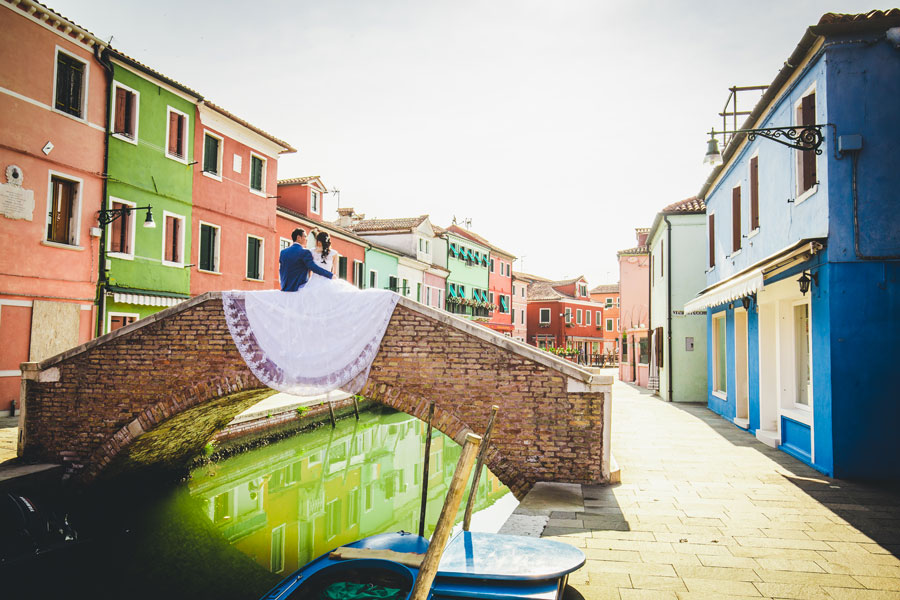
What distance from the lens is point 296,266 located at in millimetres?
7789

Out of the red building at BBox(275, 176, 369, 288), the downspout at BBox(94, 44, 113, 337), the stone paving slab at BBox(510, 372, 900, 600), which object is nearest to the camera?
the stone paving slab at BBox(510, 372, 900, 600)

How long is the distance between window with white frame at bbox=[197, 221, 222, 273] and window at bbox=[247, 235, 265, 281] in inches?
54.9

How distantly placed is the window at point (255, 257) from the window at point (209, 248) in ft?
4.61

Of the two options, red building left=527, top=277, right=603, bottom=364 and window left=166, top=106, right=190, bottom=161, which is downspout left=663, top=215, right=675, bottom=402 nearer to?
window left=166, top=106, right=190, bottom=161

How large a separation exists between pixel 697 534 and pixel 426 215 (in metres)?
27.4

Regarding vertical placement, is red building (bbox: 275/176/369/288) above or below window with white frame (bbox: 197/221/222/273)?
above

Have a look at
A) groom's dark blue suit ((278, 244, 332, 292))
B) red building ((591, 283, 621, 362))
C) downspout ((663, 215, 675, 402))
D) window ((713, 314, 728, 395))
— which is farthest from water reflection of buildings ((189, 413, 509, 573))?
red building ((591, 283, 621, 362))

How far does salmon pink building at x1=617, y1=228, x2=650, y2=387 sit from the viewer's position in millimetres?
24016

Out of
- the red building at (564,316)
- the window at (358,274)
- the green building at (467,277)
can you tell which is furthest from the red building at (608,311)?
the window at (358,274)

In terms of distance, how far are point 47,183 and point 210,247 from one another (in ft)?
16.1

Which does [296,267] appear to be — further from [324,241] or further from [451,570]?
[451,570]

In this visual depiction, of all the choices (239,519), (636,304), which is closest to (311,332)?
(239,519)

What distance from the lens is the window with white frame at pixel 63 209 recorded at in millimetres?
12023

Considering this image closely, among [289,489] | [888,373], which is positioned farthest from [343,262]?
[888,373]
